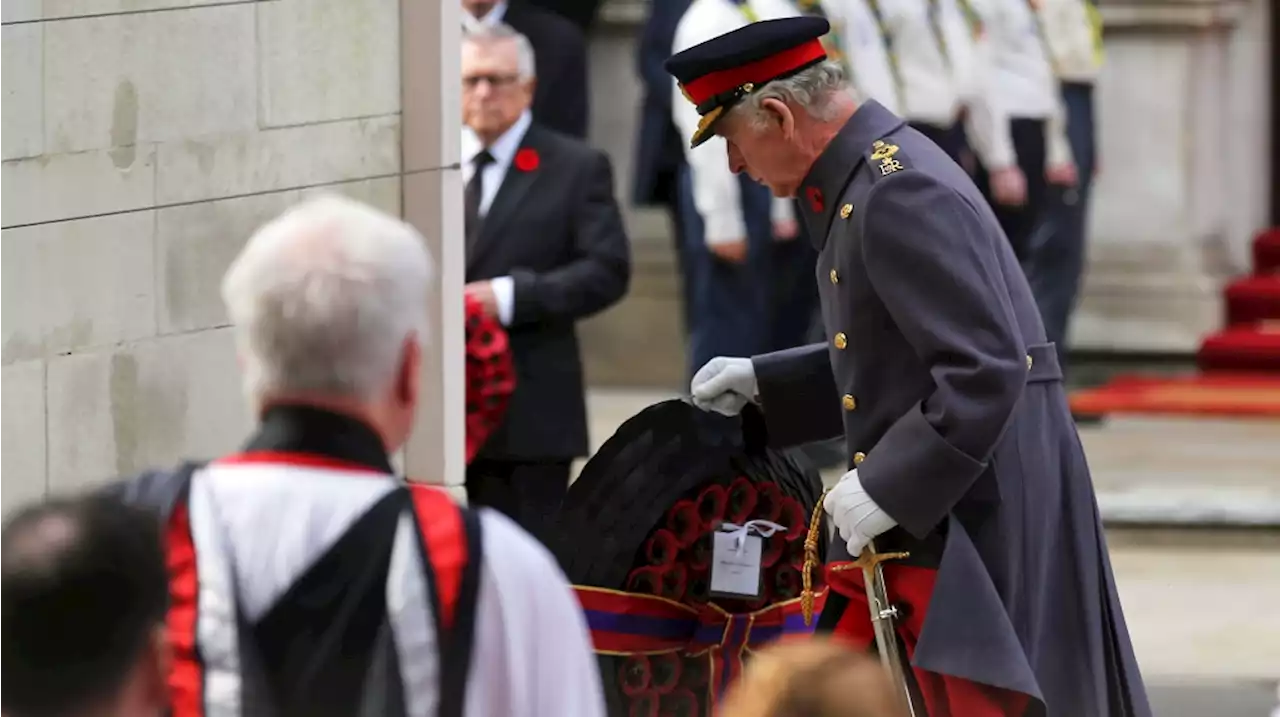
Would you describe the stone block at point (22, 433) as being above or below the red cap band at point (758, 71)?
below

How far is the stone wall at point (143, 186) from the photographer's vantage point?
4.98 m

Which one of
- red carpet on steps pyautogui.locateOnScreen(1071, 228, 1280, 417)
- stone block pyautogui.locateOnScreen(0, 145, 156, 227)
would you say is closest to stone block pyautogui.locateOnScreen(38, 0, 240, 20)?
stone block pyautogui.locateOnScreen(0, 145, 156, 227)

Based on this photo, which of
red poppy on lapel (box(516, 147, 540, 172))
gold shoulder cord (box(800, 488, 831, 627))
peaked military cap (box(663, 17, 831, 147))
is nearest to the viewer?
peaked military cap (box(663, 17, 831, 147))

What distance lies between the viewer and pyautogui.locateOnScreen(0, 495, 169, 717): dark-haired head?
243cm

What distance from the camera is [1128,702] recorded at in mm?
4500

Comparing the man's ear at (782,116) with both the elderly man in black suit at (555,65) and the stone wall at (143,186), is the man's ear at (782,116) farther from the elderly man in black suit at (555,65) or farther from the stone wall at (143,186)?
the elderly man in black suit at (555,65)

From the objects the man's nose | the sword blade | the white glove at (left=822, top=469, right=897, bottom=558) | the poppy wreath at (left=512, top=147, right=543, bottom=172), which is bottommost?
the sword blade

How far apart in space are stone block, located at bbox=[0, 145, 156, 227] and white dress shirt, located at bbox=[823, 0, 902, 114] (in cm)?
445

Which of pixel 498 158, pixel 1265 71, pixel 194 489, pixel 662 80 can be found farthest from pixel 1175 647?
pixel 1265 71

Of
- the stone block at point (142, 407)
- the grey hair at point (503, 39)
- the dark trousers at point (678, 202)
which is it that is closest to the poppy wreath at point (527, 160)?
the grey hair at point (503, 39)

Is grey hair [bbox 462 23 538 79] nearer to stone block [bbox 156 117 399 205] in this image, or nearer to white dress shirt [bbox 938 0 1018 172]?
stone block [bbox 156 117 399 205]

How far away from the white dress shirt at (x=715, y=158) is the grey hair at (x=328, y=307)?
5.83 m

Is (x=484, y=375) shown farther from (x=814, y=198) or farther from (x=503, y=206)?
(x=814, y=198)

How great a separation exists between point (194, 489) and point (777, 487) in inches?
84.8
